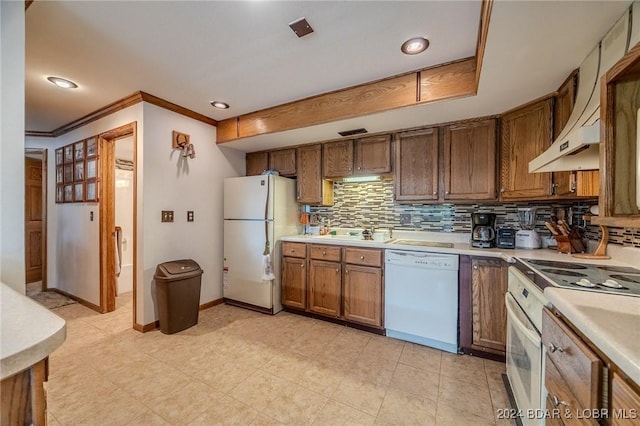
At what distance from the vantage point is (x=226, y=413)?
154 cm

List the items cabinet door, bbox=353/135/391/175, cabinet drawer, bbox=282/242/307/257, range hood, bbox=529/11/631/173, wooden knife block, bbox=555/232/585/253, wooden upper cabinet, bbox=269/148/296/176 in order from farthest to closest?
wooden upper cabinet, bbox=269/148/296/176 < cabinet drawer, bbox=282/242/307/257 < cabinet door, bbox=353/135/391/175 < wooden knife block, bbox=555/232/585/253 < range hood, bbox=529/11/631/173

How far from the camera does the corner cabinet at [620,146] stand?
110 cm

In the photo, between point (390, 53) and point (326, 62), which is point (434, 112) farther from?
point (326, 62)

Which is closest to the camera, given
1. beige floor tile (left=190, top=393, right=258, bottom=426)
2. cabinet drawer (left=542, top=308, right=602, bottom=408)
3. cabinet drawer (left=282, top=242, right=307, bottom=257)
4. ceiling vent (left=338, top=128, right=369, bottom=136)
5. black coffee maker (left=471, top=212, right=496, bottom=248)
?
cabinet drawer (left=542, top=308, right=602, bottom=408)

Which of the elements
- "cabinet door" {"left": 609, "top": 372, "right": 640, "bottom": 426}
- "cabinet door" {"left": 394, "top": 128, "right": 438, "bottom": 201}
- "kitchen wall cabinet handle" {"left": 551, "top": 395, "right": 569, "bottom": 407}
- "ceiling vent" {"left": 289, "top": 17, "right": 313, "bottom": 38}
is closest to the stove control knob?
"kitchen wall cabinet handle" {"left": 551, "top": 395, "right": 569, "bottom": 407}

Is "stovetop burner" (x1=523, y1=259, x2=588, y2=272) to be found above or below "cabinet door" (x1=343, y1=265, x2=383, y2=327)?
above

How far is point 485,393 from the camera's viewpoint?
1.71m

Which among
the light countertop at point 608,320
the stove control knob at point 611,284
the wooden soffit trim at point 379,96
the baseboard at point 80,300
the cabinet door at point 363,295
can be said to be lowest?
the baseboard at point 80,300

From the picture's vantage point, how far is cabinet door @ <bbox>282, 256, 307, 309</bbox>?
296 cm

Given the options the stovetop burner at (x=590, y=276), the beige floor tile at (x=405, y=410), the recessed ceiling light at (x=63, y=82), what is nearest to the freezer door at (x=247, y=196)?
the recessed ceiling light at (x=63, y=82)

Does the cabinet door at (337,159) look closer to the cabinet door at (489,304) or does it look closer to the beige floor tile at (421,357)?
the cabinet door at (489,304)

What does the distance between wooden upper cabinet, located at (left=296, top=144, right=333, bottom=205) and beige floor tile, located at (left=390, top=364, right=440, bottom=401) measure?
192cm

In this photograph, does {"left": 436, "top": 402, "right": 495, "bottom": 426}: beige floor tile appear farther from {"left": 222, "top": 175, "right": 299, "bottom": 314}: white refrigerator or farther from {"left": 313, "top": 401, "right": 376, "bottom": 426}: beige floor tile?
{"left": 222, "top": 175, "right": 299, "bottom": 314}: white refrigerator

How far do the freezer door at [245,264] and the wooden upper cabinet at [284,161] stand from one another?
0.79 metres
